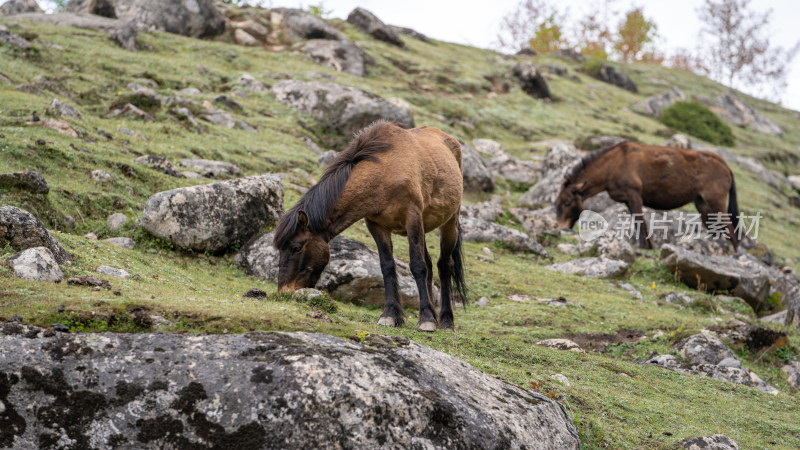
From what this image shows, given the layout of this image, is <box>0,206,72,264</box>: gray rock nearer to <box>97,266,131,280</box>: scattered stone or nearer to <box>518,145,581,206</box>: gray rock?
<box>97,266,131,280</box>: scattered stone

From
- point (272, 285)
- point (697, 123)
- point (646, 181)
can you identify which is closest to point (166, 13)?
point (646, 181)

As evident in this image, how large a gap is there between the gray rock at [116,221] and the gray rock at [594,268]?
8.94 metres

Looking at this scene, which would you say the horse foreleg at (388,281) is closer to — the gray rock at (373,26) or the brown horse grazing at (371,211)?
the brown horse grazing at (371,211)

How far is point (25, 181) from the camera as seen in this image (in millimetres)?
8656

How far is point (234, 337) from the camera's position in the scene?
4.14 m

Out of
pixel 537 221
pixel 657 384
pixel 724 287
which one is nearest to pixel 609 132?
pixel 537 221

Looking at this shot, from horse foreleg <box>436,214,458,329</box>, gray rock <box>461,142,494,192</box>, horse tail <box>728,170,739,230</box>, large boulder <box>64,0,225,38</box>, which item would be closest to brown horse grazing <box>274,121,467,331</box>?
horse foreleg <box>436,214,458,329</box>

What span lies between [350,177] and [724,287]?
10.2m

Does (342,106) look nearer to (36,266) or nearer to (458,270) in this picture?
(458,270)

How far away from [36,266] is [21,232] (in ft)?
2.85

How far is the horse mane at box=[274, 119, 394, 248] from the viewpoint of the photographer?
7392mm

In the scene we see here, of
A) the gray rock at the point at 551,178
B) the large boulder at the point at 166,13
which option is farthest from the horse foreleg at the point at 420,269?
the large boulder at the point at 166,13

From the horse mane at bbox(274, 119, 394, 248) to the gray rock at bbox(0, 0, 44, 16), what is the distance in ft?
87.6

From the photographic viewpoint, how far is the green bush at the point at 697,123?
123 feet
